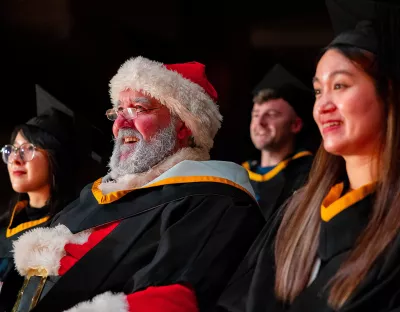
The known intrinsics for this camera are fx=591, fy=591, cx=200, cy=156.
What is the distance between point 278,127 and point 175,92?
1.22 meters

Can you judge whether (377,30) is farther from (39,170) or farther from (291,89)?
(291,89)

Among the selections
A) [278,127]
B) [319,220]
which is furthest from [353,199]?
[278,127]

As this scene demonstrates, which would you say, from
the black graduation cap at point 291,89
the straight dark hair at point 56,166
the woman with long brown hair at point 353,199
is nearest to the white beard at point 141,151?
the straight dark hair at point 56,166

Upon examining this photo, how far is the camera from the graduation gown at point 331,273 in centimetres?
134

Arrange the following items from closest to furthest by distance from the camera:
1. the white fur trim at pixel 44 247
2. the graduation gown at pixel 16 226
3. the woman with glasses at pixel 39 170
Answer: the white fur trim at pixel 44 247, the graduation gown at pixel 16 226, the woman with glasses at pixel 39 170

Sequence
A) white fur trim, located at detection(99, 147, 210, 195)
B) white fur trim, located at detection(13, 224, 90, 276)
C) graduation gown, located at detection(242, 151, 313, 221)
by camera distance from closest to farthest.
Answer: white fur trim, located at detection(13, 224, 90, 276) → white fur trim, located at detection(99, 147, 210, 195) → graduation gown, located at detection(242, 151, 313, 221)

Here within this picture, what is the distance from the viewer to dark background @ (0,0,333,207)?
11.1ft

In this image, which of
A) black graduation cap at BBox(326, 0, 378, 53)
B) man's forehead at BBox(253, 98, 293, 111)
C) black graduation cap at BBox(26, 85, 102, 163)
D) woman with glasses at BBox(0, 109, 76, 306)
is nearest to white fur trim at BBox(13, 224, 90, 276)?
woman with glasses at BBox(0, 109, 76, 306)

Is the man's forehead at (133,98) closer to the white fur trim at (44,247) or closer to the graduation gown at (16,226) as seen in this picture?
the white fur trim at (44,247)

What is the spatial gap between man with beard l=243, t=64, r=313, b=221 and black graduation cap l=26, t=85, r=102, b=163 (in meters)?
1.02

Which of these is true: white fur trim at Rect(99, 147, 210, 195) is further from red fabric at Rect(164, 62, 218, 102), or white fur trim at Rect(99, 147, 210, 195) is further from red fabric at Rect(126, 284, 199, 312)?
red fabric at Rect(126, 284, 199, 312)

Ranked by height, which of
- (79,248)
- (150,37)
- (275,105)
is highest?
(150,37)

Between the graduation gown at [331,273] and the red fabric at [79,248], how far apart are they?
0.66 m

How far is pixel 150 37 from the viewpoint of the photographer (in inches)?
136
